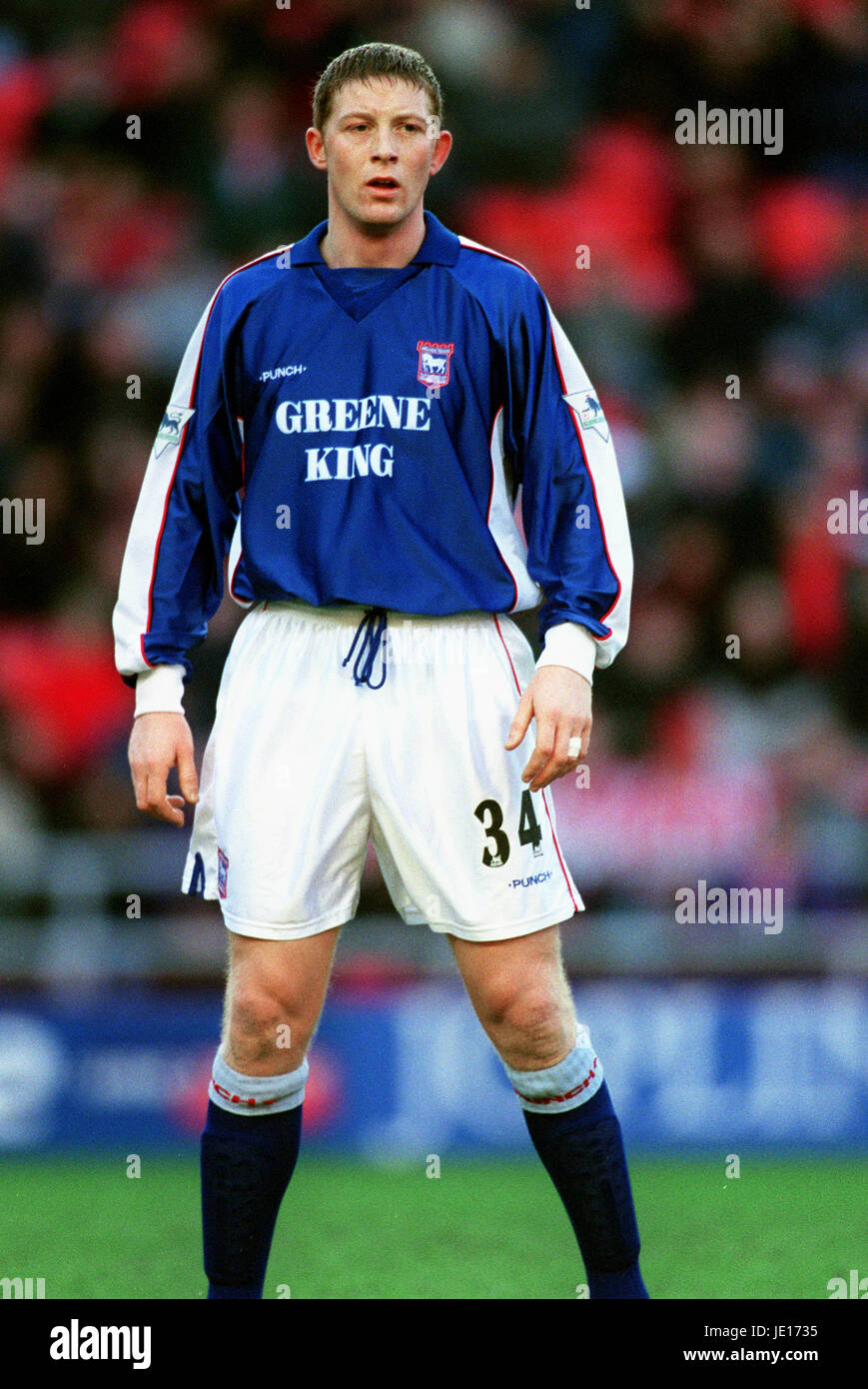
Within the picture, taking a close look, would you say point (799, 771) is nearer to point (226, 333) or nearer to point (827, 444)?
point (827, 444)

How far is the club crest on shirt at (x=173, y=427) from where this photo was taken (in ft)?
9.97

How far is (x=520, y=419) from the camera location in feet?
9.78

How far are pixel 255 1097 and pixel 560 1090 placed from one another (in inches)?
19.1

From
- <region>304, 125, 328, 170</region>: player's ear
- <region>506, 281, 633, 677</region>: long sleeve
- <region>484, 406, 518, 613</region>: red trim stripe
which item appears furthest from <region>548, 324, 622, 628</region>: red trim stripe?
<region>304, 125, 328, 170</region>: player's ear

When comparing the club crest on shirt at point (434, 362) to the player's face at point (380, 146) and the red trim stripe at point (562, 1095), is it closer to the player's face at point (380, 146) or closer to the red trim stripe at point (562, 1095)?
the player's face at point (380, 146)

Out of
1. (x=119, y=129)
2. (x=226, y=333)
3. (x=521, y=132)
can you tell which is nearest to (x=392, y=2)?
(x=521, y=132)

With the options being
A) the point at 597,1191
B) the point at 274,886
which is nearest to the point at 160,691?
the point at 274,886

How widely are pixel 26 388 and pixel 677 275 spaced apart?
8.54 feet

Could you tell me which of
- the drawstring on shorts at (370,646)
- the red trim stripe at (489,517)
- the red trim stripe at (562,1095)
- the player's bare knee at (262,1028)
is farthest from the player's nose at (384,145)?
the red trim stripe at (562,1095)

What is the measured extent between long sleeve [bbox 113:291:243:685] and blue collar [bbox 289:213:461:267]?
16 centimetres

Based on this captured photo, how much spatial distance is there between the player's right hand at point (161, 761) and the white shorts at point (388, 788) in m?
0.08

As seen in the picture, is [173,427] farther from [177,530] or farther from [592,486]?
[592,486]

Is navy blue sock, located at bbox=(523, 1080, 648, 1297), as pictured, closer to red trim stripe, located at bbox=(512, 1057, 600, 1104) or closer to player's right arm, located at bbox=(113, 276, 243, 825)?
red trim stripe, located at bbox=(512, 1057, 600, 1104)

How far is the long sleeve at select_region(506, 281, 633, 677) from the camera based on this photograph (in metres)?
2.94
